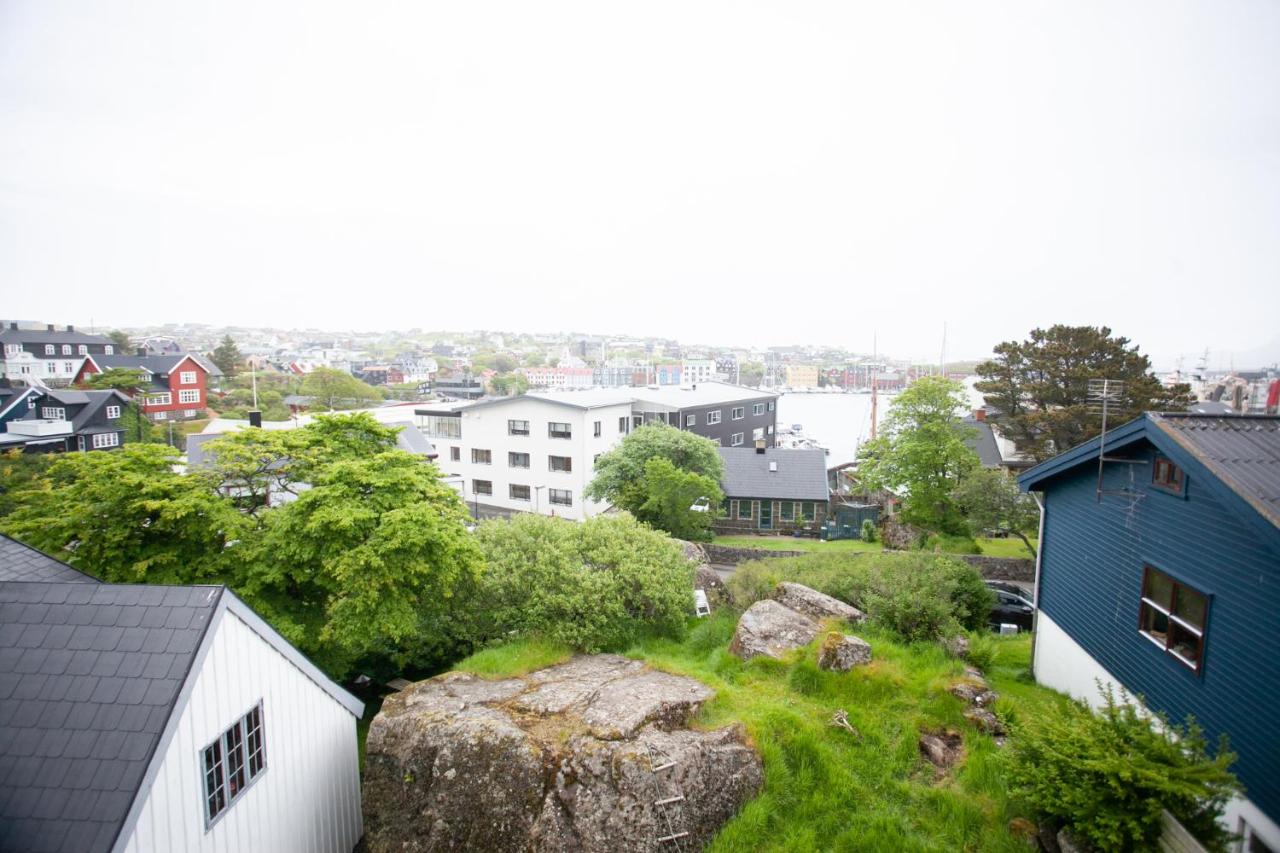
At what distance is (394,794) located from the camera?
32.3ft

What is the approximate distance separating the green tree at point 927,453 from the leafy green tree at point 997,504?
1911mm

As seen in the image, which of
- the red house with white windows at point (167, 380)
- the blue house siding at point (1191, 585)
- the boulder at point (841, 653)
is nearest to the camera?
the blue house siding at point (1191, 585)

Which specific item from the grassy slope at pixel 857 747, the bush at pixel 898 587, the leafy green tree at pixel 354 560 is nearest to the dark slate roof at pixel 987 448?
the bush at pixel 898 587

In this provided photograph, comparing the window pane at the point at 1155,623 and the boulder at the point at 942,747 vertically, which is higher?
the window pane at the point at 1155,623

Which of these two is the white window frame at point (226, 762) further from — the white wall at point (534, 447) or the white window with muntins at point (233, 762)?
the white wall at point (534, 447)

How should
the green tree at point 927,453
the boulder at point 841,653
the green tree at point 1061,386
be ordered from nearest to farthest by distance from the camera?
the boulder at point 841,653, the green tree at point 927,453, the green tree at point 1061,386

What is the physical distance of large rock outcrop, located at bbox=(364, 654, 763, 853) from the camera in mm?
8711

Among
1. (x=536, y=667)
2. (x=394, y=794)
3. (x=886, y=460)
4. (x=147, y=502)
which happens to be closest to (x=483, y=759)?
(x=394, y=794)

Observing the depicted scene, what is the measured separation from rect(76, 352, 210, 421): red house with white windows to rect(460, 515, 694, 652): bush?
54.1 meters

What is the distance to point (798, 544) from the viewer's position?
31734mm

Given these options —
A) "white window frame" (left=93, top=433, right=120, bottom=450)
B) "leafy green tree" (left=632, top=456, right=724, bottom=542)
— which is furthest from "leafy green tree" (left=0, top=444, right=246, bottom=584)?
"white window frame" (left=93, top=433, right=120, bottom=450)

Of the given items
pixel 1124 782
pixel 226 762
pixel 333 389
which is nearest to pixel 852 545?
pixel 1124 782

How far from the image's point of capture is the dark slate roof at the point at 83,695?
618cm

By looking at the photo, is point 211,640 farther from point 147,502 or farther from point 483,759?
point 147,502
